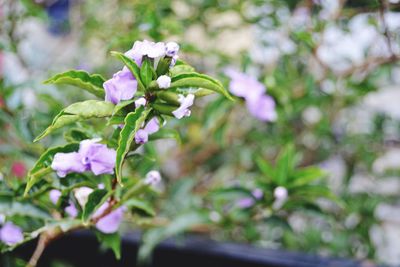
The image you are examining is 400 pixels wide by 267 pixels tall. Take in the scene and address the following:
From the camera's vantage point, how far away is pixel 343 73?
151 cm

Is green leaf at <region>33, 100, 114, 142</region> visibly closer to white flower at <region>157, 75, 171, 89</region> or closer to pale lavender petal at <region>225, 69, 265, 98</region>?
white flower at <region>157, 75, 171, 89</region>

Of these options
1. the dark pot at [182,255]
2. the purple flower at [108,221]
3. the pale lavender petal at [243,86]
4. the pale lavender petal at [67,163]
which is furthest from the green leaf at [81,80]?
the dark pot at [182,255]

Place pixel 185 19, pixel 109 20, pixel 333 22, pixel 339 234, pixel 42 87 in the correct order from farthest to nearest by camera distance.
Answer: pixel 109 20 < pixel 185 19 < pixel 339 234 < pixel 333 22 < pixel 42 87

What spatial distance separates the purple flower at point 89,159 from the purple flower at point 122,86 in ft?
0.31

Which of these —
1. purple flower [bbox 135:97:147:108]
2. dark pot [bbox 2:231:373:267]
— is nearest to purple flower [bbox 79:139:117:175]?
purple flower [bbox 135:97:147:108]

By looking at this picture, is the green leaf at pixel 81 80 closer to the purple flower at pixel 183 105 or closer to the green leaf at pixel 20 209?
the purple flower at pixel 183 105

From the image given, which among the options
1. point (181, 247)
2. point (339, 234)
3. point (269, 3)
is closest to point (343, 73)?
point (269, 3)

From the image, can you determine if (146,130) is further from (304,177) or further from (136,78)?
(304,177)

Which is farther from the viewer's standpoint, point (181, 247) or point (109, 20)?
point (109, 20)

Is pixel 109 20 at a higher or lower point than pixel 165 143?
higher

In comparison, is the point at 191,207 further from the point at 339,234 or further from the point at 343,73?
the point at 343,73

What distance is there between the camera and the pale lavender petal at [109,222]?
83 cm

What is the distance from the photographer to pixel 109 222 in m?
0.83

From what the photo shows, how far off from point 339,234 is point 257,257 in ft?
1.10
